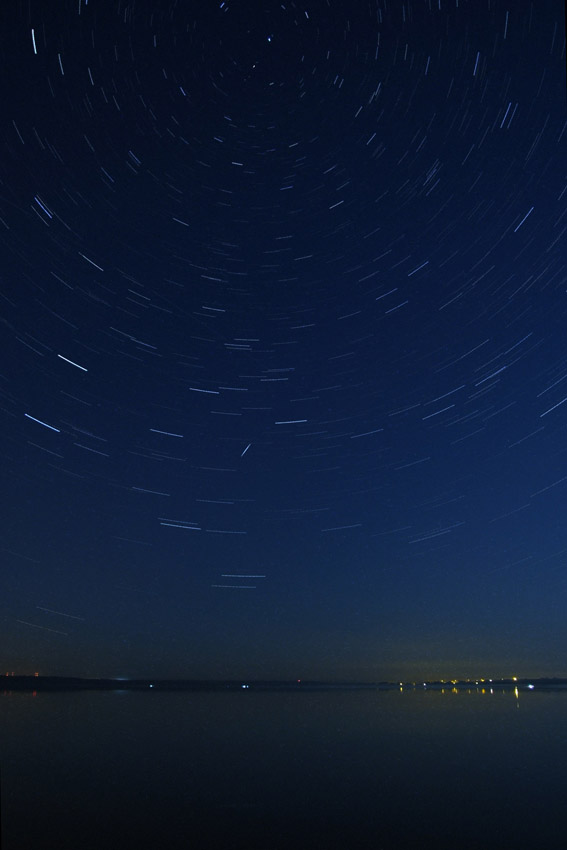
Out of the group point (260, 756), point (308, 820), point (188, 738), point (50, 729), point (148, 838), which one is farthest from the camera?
point (50, 729)

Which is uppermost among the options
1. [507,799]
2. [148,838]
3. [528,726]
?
[528,726]

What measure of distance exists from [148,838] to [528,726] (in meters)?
33.3

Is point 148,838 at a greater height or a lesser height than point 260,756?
lesser

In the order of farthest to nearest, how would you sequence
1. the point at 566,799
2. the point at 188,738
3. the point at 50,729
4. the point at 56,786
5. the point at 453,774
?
the point at 50,729
the point at 188,738
the point at 453,774
the point at 56,786
the point at 566,799

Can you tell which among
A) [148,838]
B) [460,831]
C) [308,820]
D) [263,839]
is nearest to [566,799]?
[460,831]

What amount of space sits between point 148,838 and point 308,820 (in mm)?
3646

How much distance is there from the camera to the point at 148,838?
11883mm

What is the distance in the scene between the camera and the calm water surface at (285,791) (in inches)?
475

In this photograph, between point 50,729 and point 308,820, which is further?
point 50,729

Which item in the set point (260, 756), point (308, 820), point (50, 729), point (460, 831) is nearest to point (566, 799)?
point (460, 831)

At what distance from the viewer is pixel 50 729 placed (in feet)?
119

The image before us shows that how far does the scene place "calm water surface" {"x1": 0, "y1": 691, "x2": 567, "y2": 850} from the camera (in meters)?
12.1

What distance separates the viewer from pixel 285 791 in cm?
1695

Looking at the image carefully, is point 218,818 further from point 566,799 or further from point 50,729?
point 50,729
